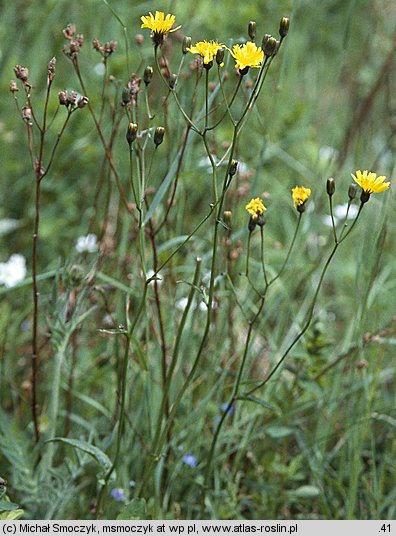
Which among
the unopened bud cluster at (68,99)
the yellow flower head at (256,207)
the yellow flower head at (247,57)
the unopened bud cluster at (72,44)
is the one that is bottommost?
the yellow flower head at (256,207)

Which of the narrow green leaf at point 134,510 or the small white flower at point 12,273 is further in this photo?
the small white flower at point 12,273

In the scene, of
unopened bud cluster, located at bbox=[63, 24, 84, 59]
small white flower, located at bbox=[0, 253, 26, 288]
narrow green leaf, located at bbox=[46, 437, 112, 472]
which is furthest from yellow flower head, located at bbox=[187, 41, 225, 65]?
small white flower, located at bbox=[0, 253, 26, 288]

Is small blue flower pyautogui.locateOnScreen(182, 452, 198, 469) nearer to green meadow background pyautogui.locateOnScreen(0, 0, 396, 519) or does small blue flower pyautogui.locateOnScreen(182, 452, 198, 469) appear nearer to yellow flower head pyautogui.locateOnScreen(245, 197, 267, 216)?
green meadow background pyautogui.locateOnScreen(0, 0, 396, 519)

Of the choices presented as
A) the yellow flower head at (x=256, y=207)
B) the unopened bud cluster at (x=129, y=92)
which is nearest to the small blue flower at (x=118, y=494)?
the yellow flower head at (x=256, y=207)

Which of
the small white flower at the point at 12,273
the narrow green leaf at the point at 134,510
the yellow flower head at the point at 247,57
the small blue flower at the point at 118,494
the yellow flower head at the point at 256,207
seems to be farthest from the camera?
the small white flower at the point at 12,273

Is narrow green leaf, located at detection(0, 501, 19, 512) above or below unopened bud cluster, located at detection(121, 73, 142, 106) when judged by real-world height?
below

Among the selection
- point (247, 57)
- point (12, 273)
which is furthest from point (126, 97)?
point (12, 273)

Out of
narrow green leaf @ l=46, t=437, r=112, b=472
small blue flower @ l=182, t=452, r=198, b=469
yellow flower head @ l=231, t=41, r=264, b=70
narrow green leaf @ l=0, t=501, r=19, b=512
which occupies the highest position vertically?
yellow flower head @ l=231, t=41, r=264, b=70

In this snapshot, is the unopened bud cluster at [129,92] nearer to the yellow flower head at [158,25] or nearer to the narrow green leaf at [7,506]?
the yellow flower head at [158,25]

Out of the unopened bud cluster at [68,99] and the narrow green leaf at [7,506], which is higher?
the unopened bud cluster at [68,99]

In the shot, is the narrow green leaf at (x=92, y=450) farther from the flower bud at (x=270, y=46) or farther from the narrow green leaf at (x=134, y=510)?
the flower bud at (x=270, y=46)

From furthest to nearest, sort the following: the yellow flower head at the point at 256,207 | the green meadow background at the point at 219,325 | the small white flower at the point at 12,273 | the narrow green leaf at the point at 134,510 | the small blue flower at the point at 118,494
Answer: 1. the small white flower at the point at 12,273
2. the green meadow background at the point at 219,325
3. the small blue flower at the point at 118,494
4. the narrow green leaf at the point at 134,510
5. the yellow flower head at the point at 256,207

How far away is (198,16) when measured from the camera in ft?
9.62

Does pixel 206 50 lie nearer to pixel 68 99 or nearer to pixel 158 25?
pixel 158 25
